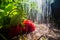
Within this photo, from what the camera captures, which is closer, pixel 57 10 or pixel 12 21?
pixel 12 21

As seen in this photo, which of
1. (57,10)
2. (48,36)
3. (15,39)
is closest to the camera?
(15,39)

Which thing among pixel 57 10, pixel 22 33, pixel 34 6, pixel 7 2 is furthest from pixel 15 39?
pixel 57 10

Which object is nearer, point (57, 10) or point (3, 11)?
point (3, 11)

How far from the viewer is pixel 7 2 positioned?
29.3 inches

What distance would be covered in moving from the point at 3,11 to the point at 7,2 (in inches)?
2.4

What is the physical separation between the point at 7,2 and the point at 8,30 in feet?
0.46

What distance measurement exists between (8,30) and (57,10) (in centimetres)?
126

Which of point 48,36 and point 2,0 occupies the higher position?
point 2,0

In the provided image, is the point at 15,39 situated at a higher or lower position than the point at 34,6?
lower

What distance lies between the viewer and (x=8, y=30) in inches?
26.8

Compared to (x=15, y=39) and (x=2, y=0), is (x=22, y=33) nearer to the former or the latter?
(x=15, y=39)

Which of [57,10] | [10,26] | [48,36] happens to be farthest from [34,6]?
[57,10]

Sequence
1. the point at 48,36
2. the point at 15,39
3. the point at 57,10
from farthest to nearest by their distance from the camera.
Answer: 1. the point at 57,10
2. the point at 48,36
3. the point at 15,39

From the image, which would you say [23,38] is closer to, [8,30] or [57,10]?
[8,30]
